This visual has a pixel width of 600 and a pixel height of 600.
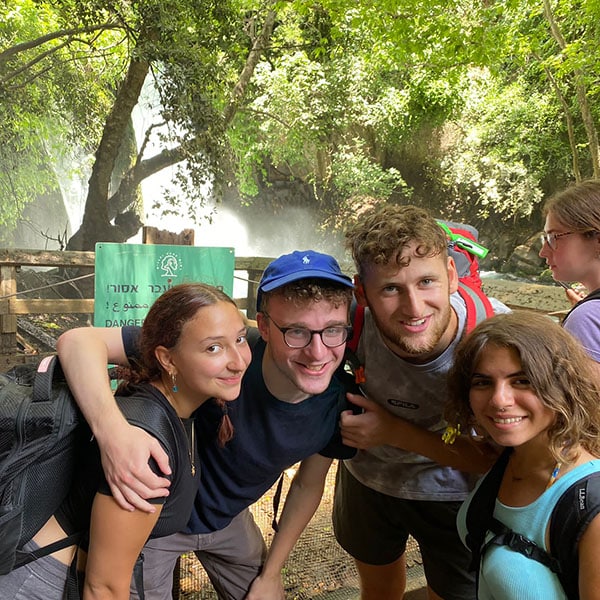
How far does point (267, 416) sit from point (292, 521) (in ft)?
1.30

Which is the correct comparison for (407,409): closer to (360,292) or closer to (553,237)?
(360,292)

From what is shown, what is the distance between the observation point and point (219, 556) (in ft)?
3.98

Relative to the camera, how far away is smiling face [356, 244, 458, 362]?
41.8 inches

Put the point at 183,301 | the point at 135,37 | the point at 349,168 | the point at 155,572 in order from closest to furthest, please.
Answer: the point at 183,301, the point at 155,572, the point at 135,37, the point at 349,168

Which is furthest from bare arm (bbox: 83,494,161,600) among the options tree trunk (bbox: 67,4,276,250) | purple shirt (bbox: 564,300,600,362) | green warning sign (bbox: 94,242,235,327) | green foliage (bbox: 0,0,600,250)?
tree trunk (bbox: 67,4,276,250)

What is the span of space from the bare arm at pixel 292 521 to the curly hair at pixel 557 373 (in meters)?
0.57

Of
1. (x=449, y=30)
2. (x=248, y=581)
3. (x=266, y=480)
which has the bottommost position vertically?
(x=248, y=581)

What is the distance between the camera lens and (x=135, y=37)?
16.2 ft

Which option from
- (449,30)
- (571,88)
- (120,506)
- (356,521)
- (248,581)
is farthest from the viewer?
(571,88)

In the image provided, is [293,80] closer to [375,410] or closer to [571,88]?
[571,88]

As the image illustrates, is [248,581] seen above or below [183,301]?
below

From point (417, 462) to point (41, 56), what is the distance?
7305mm

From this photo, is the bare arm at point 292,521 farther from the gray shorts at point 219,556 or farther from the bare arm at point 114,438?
the bare arm at point 114,438

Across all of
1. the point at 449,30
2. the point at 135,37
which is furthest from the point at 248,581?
the point at 449,30
